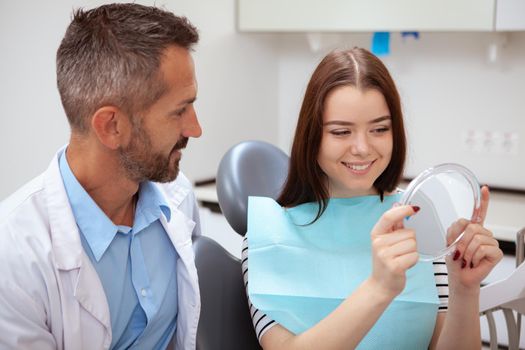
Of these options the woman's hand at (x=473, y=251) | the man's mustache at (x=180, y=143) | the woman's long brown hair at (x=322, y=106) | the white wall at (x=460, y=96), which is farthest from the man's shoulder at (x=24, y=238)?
the white wall at (x=460, y=96)

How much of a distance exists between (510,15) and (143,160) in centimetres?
175

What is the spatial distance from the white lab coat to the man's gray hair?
156mm

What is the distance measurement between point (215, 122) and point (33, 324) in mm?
1993

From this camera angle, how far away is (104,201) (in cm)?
144

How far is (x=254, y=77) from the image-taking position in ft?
11.0

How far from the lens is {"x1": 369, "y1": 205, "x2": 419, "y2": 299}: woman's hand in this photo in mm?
1195

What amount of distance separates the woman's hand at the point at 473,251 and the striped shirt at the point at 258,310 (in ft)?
0.46

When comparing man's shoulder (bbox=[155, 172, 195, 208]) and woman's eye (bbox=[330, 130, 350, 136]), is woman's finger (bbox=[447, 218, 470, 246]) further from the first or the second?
man's shoulder (bbox=[155, 172, 195, 208])

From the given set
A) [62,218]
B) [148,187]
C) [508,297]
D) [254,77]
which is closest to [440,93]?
[254,77]

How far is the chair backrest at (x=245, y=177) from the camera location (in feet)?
5.84

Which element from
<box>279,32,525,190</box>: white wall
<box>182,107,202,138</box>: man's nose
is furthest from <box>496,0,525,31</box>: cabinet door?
<box>182,107,202,138</box>: man's nose

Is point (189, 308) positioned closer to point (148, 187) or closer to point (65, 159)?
point (148, 187)

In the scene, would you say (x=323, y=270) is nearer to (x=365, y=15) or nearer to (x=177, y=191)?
(x=177, y=191)

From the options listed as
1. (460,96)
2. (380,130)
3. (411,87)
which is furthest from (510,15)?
(380,130)
